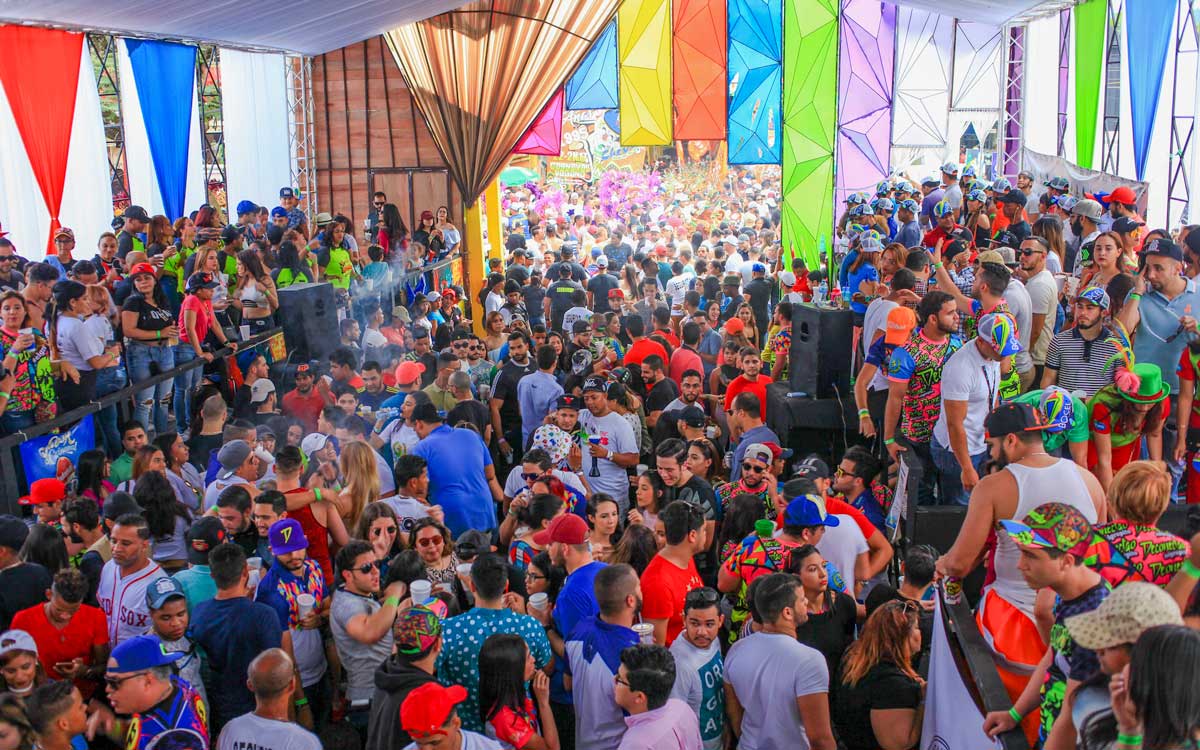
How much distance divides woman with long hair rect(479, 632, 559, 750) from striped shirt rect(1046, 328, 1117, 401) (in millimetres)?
3201

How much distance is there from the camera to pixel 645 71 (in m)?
16.5

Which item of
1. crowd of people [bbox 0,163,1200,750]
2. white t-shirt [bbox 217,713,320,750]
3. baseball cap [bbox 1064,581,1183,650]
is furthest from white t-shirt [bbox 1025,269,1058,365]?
white t-shirt [bbox 217,713,320,750]

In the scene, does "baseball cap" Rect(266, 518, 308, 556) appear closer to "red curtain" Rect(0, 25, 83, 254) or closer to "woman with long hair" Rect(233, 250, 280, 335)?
"woman with long hair" Rect(233, 250, 280, 335)

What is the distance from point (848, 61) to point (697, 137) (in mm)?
2548

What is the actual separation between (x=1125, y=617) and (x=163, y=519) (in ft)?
12.7

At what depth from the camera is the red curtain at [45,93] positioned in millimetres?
9086

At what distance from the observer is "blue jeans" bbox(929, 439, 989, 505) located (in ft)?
16.8

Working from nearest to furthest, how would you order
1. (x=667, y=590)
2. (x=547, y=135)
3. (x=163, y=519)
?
(x=667, y=590), (x=163, y=519), (x=547, y=135)

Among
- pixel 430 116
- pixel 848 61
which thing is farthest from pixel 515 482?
pixel 848 61

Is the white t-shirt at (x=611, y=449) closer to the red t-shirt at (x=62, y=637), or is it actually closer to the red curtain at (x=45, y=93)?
the red t-shirt at (x=62, y=637)

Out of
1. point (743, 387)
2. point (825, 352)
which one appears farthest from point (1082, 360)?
point (743, 387)

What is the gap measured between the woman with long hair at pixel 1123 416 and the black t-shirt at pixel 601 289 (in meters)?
6.87

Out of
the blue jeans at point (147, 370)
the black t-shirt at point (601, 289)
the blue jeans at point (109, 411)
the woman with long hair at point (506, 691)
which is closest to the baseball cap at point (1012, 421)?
the woman with long hair at point (506, 691)

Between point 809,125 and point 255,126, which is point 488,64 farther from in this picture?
point 809,125
